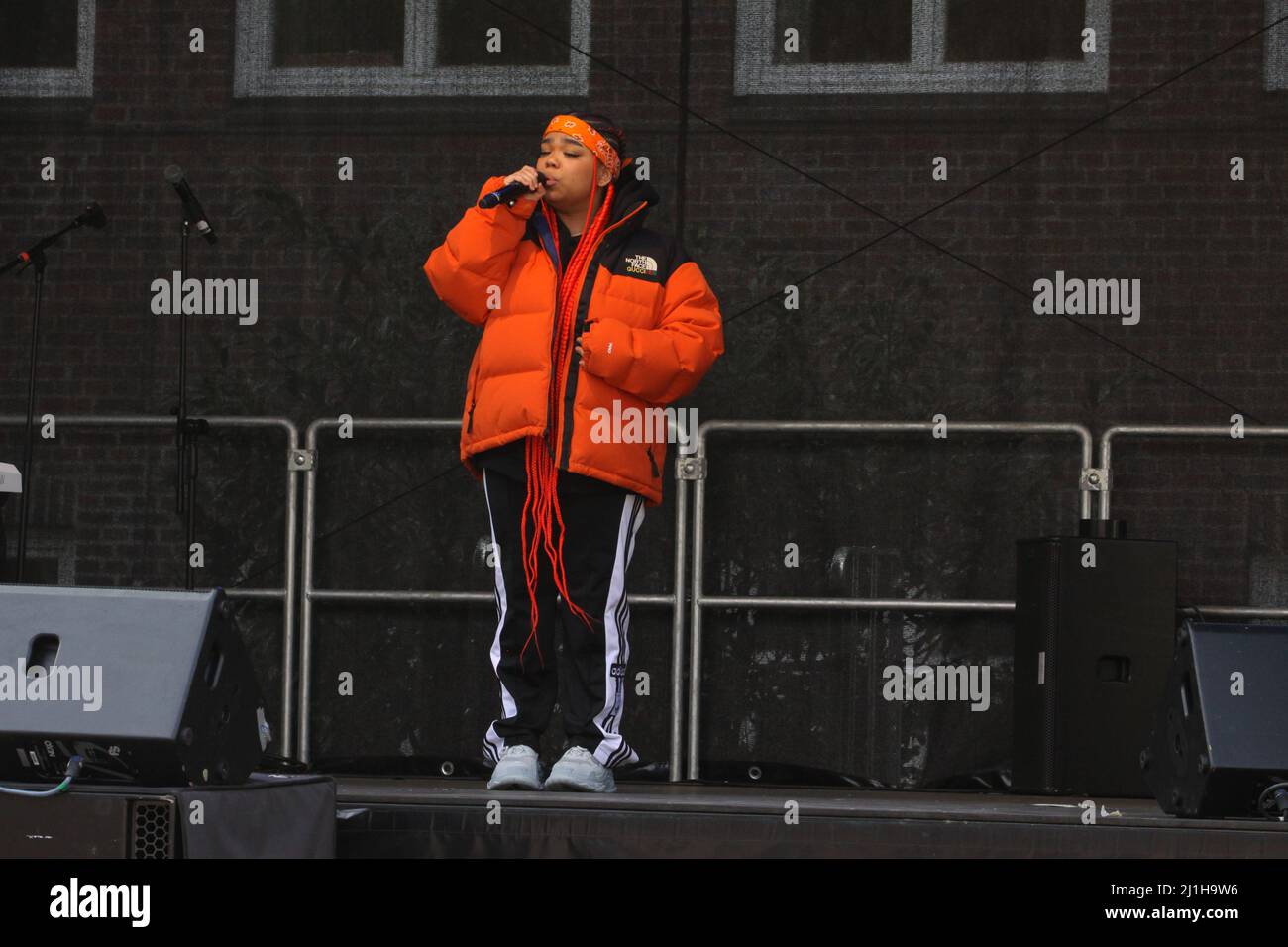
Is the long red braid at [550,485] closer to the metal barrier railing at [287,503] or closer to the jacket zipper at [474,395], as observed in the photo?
the jacket zipper at [474,395]

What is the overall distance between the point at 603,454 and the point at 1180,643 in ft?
4.34

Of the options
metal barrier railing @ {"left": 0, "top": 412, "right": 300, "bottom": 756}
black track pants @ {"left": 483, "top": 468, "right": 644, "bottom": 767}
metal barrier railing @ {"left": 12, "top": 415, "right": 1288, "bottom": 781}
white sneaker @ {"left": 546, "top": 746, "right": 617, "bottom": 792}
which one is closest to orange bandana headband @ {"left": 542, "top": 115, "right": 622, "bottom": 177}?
black track pants @ {"left": 483, "top": 468, "right": 644, "bottom": 767}

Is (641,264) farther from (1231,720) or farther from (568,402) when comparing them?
(1231,720)

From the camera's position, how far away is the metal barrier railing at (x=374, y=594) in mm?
5453

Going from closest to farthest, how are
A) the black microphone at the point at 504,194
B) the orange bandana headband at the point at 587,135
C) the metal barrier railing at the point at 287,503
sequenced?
the black microphone at the point at 504,194, the orange bandana headband at the point at 587,135, the metal barrier railing at the point at 287,503

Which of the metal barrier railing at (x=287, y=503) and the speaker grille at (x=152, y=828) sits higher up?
the metal barrier railing at (x=287, y=503)

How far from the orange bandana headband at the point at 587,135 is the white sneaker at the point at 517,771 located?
1.36 metres

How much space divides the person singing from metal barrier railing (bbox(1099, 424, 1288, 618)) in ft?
4.92

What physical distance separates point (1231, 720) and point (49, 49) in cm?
414

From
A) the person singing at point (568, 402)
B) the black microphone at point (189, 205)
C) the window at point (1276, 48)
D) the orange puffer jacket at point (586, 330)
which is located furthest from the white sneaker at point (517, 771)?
the window at point (1276, 48)

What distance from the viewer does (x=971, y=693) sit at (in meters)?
5.50

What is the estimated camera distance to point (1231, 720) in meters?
3.61
